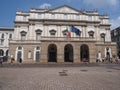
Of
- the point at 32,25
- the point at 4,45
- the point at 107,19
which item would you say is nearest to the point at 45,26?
the point at 32,25

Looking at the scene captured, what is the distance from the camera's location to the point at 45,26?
42.9m

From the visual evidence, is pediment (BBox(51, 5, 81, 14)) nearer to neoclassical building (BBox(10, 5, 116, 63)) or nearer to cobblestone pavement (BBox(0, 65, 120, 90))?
neoclassical building (BBox(10, 5, 116, 63))

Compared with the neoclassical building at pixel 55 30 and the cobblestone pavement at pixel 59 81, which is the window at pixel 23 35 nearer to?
the neoclassical building at pixel 55 30

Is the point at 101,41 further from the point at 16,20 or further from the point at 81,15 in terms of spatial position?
the point at 16,20

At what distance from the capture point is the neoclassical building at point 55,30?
40781 mm

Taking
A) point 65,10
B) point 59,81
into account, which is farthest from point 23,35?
point 59,81

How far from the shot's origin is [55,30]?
43125 millimetres

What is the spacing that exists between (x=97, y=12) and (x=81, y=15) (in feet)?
19.6

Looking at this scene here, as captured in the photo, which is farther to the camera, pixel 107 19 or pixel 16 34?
pixel 107 19

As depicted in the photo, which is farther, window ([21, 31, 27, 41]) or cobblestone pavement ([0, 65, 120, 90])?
window ([21, 31, 27, 41])

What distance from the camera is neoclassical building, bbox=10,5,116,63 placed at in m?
40.8

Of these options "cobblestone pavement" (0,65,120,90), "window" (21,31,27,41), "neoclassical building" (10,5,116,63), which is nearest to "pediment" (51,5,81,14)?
"neoclassical building" (10,5,116,63)

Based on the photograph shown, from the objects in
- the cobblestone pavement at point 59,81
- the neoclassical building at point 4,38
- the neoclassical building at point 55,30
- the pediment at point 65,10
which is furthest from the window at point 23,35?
the cobblestone pavement at point 59,81

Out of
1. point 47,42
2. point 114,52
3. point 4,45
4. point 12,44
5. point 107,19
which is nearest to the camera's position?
point 47,42
